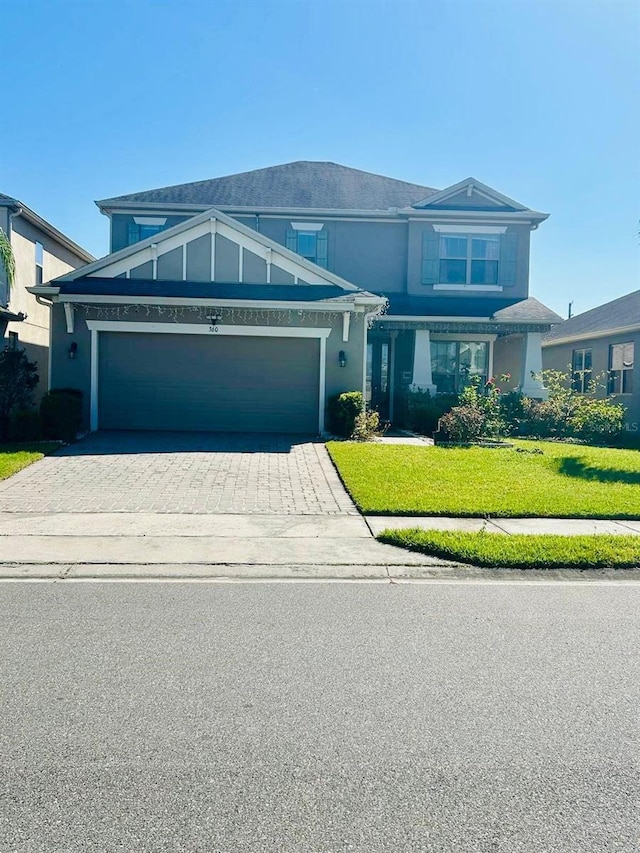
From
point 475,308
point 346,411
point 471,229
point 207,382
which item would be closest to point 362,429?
point 346,411

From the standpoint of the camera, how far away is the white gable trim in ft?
72.9

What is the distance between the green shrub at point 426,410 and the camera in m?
17.9

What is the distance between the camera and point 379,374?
21734 millimetres

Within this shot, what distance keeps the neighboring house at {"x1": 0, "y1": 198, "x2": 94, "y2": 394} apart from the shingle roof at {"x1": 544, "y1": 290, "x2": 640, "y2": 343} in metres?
17.7

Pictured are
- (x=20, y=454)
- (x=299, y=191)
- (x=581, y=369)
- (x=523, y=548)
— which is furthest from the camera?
(x=581, y=369)

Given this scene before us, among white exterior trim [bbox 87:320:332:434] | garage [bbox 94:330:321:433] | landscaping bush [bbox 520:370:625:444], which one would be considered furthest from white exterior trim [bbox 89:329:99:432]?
landscaping bush [bbox 520:370:625:444]

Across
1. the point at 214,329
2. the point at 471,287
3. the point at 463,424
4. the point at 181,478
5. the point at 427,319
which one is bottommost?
the point at 181,478

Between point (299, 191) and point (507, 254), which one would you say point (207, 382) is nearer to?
point (299, 191)

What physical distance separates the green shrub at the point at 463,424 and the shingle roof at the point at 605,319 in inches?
358

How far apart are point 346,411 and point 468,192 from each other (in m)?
11.2

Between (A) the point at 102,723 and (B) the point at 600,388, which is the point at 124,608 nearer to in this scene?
(A) the point at 102,723

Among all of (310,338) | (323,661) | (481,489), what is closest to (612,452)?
(481,489)

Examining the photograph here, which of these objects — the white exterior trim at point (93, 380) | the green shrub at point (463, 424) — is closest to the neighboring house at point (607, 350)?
the green shrub at point (463, 424)

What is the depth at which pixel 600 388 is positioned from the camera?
23781 millimetres
